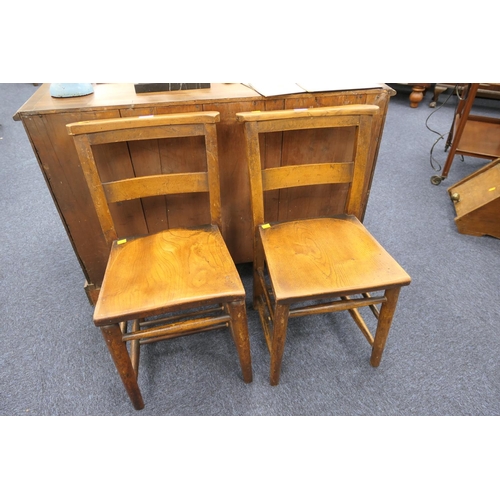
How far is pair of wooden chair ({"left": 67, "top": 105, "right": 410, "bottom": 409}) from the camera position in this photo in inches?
41.2

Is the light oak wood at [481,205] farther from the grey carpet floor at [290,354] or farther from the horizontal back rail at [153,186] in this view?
the horizontal back rail at [153,186]

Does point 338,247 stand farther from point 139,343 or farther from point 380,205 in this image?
point 380,205

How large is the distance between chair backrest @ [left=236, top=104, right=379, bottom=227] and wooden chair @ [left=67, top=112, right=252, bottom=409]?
0.43 ft

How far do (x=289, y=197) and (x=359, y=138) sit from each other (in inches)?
17.1

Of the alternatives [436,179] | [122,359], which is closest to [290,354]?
[122,359]

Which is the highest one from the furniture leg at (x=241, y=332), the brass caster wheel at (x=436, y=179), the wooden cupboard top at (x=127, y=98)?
the wooden cupboard top at (x=127, y=98)

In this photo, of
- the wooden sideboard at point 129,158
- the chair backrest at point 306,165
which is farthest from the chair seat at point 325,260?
the wooden sideboard at point 129,158

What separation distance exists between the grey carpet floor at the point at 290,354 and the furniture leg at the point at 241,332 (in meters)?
0.09

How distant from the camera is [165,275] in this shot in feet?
3.59

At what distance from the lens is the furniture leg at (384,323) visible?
1.17 m

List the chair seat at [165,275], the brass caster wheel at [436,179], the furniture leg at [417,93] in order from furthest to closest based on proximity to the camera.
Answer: the furniture leg at [417,93], the brass caster wheel at [436,179], the chair seat at [165,275]

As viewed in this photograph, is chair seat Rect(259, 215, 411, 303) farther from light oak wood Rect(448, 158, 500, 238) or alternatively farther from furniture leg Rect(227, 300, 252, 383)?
light oak wood Rect(448, 158, 500, 238)

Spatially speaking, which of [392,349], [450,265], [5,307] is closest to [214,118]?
[392,349]

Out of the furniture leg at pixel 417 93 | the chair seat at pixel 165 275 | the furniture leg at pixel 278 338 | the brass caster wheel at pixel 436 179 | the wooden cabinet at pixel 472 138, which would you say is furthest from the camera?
the furniture leg at pixel 417 93
